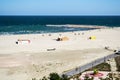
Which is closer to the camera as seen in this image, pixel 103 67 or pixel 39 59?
pixel 103 67

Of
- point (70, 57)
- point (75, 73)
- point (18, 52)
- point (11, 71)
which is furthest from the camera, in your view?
point (18, 52)

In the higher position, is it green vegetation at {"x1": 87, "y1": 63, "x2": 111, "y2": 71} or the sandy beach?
green vegetation at {"x1": 87, "y1": 63, "x2": 111, "y2": 71}

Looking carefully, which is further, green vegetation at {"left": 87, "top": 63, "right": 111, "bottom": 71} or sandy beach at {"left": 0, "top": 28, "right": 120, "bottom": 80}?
sandy beach at {"left": 0, "top": 28, "right": 120, "bottom": 80}

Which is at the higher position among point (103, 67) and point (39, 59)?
point (103, 67)

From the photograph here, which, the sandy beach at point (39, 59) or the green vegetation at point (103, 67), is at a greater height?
the green vegetation at point (103, 67)

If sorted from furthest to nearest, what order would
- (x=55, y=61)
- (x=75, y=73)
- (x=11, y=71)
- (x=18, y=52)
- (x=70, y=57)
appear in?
(x=18, y=52), (x=70, y=57), (x=55, y=61), (x=11, y=71), (x=75, y=73)

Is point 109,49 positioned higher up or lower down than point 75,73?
lower down

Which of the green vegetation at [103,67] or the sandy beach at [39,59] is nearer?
the green vegetation at [103,67]

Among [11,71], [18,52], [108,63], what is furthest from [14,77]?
[18,52]

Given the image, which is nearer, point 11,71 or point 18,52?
point 11,71

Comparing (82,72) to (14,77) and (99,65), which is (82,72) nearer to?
(99,65)
